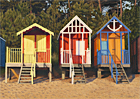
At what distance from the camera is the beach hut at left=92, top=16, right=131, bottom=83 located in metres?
20.1

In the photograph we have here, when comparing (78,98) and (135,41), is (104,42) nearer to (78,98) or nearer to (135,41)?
(135,41)

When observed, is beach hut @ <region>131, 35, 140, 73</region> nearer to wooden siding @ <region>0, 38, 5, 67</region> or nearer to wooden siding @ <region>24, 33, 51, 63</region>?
wooden siding @ <region>24, 33, 51, 63</region>

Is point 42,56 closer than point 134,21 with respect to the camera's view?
Yes

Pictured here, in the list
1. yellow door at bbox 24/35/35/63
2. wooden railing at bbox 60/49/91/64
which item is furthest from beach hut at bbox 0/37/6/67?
wooden railing at bbox 60/49/91/64

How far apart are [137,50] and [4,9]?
59.1 feet

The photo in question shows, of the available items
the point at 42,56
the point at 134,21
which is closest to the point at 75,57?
the point at 42,56

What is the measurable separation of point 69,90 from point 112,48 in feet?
22.8

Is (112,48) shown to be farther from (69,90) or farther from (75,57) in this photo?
(69,90)

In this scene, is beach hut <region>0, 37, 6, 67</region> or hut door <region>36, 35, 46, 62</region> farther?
beach hut <region>0, 37, 6, 67</region>

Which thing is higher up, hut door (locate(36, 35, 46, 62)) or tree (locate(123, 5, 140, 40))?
tree (locate(123, 5, 140, 40))

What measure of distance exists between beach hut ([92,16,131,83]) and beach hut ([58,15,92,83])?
3.49 ft

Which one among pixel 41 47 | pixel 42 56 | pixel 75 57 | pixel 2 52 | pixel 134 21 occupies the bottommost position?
pixel 75 57

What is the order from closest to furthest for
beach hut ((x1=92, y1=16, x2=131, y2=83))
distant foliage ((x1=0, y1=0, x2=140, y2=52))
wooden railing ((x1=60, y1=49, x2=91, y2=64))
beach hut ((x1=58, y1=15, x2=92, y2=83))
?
1. beach hut ((x1=92, y1=16, x2=131, y2=83))
2. wooden railing ((x1=60, y1=49, x2=91, y2=64))
3. beach hut ((x1=58, y1=15, x2=92, y2=83))
4. distant foliage ((x1=0, y1=0, x2=140, y2=52))

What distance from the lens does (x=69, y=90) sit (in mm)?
16594
